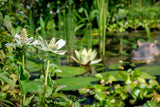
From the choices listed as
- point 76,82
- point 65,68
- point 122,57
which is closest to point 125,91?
point 76,82

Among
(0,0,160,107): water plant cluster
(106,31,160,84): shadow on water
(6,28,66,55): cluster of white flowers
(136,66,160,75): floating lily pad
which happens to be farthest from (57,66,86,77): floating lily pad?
(6,28,66,55): cluster of white flowers

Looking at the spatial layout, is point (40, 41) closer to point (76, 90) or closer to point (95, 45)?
point (76, 90)

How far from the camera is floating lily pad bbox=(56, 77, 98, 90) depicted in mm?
2281

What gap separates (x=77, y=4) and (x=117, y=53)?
7.44 ft

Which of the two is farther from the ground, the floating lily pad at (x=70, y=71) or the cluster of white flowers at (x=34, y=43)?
the cluster of white flowers at (x=34, y=43)

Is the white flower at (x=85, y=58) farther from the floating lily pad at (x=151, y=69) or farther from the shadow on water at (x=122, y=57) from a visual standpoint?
the floating lily pad at (x=151, y=69)

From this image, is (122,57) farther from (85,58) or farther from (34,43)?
(34,43)

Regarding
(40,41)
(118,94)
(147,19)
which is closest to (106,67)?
(118,94)

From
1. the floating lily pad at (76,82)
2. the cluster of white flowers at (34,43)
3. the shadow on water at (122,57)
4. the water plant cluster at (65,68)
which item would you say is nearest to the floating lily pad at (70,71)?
the water plant cluster at (65,68)

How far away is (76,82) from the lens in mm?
2373

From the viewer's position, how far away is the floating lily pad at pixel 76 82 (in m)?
2.28

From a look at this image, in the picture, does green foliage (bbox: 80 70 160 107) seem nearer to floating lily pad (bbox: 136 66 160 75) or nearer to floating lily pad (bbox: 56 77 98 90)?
floating lily pad (bbox: 56 77 98 90)

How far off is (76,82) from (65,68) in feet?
1.68

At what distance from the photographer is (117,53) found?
363 centimetres
